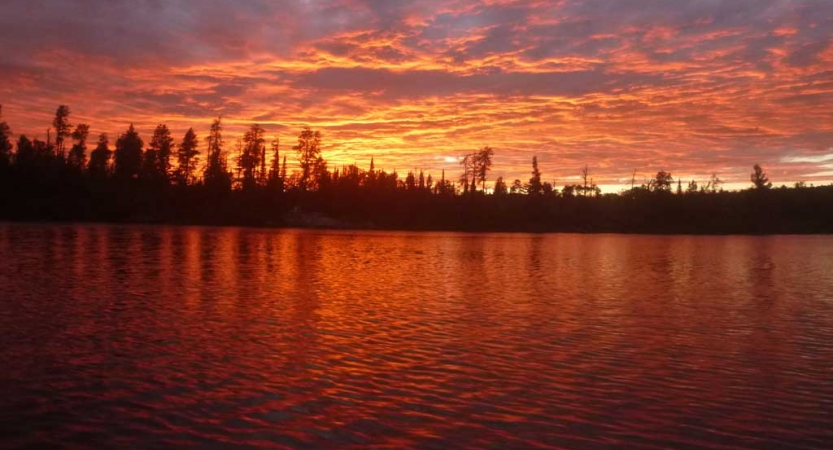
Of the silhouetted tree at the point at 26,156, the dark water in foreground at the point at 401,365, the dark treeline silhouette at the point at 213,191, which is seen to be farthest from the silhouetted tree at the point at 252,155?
the dark water in foreground at the point at 401,365

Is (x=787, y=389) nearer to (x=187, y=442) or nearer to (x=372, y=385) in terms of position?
(x=372, y=385)

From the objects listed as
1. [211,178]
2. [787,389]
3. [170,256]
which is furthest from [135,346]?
[211,178]

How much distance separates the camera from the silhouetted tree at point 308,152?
179 meters

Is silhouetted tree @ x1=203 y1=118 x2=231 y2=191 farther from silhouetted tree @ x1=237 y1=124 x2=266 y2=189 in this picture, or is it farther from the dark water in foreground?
the dark water in foreground

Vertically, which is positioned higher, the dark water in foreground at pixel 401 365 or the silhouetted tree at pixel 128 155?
the silhouetted tree at pixel 128 155

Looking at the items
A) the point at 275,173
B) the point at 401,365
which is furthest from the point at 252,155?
the point at 401,365

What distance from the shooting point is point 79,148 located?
162m

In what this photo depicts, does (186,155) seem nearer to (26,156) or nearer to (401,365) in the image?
(26,156)

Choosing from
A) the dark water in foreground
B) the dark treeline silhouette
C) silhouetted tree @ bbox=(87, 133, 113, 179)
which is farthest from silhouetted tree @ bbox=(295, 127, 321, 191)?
the dark water in foreground

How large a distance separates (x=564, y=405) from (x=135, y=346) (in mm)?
12229

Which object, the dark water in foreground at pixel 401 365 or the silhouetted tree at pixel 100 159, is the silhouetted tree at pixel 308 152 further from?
the dark water in foreground at pixel 401 365

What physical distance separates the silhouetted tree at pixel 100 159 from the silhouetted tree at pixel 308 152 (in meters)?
50.7

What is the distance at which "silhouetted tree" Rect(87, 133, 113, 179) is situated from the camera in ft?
507

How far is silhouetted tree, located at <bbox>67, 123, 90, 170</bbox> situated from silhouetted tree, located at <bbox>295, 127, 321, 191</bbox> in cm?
5626
